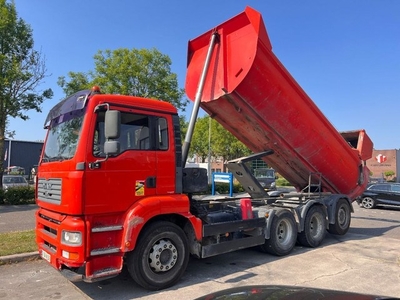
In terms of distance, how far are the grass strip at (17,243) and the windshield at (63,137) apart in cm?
239

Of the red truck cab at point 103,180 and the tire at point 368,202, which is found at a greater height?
the red truck cab at point 103,180

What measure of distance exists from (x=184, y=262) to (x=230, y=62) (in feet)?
12.9

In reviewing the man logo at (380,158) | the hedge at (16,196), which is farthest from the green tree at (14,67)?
the man logo at (380,158)

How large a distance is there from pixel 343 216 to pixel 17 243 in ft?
27.3

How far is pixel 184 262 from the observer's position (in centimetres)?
554

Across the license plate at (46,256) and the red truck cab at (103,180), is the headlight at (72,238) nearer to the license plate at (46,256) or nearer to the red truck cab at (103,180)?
the red truck cab at (103,180)

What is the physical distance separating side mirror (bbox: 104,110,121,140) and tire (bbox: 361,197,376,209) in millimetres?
17500

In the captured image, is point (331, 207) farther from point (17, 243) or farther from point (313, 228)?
point (17, 243)

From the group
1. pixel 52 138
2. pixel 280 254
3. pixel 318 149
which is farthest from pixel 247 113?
pixel 52 138

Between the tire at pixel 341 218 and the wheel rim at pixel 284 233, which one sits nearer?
the wheel rim at pixel 284 233

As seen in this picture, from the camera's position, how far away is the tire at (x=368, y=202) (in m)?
18.4

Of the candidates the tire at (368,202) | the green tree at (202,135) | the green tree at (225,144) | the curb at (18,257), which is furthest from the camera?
the green tree at (202,135)

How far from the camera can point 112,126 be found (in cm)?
461

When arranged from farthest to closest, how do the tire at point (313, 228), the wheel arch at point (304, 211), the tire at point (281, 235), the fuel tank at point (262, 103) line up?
the tire at point (313, 228) → the wheel arch at point (304, 211) → the tire at point (281, 235) → the fuel tank at point (262, 103)
